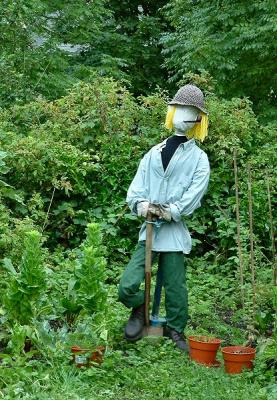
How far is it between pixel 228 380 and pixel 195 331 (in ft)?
4.12

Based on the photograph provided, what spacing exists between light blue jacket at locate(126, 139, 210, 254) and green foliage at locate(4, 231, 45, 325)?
0.97 meters

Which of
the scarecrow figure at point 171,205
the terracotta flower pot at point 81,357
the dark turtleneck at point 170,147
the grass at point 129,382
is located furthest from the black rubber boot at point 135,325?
the dark turtleneck at point 170,147

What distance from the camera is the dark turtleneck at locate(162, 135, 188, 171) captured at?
621cm

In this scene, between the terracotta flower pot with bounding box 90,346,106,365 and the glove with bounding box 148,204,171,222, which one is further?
the glove with bounding box 148,204,171,222

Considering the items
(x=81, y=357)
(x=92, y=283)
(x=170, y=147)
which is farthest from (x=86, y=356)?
(x=170, y=147)

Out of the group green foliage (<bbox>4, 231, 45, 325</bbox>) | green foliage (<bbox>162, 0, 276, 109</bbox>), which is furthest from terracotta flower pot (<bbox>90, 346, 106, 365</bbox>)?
green foliage (<bbox>162, 0, 276, 109</bbox>)

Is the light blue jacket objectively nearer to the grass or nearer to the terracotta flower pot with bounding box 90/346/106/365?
the grass

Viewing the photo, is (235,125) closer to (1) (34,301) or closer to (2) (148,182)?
(2) (148,182)

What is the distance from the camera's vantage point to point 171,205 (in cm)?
600

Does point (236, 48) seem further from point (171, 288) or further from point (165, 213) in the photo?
point (171, 288)

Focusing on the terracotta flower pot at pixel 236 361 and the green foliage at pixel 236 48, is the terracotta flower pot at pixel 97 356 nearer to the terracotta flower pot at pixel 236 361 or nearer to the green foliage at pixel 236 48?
the terracotta flower pot at pixel 236 361

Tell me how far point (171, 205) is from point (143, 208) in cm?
21

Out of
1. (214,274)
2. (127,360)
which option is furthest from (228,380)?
(214,274)

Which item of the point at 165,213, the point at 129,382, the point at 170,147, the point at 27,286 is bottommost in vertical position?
the point at 129,382
